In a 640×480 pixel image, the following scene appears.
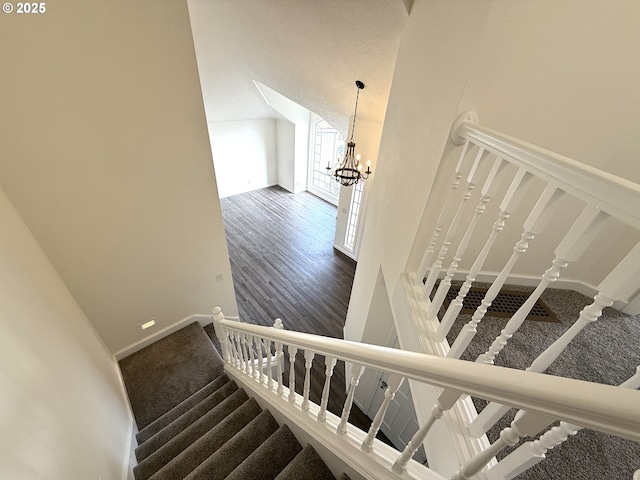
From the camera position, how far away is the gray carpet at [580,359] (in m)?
0.94

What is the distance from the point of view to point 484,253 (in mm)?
996

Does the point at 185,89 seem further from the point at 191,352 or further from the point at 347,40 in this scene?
A: the point at 191,352

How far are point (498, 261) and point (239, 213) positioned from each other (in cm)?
686

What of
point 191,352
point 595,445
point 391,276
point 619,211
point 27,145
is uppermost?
point 619,211

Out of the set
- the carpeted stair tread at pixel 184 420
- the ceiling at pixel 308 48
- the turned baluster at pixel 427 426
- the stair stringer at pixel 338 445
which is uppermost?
the ceiling at pixel 308 48

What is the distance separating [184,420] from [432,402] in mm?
2234

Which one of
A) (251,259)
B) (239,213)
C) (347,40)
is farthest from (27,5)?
(239,213)

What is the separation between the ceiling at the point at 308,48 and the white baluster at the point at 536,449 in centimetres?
248

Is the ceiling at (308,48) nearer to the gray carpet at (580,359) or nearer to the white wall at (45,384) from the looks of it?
the gray carpet at (580,359)

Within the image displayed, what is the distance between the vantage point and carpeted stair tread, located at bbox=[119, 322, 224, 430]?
2.67 meters

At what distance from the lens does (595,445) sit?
99cm

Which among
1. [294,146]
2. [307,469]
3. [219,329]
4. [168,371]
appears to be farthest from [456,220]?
[294,146]

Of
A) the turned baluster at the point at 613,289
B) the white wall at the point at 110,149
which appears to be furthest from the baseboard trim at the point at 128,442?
the turned baluster at the point at 613,289

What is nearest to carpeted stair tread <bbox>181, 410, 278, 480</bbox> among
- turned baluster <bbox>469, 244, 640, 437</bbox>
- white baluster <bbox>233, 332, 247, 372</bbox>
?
white baluster <bbox>233, 332, 247, 372</bbox>
